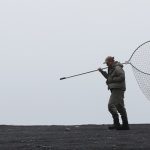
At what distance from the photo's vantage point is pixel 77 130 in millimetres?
19016

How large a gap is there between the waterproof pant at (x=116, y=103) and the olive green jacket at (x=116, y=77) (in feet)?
0.48

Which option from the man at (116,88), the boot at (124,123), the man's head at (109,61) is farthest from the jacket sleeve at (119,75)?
the boot at (124,123)

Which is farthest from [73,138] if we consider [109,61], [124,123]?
[109,61]

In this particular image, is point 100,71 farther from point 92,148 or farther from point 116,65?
point 92,148

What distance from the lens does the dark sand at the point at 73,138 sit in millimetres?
14609

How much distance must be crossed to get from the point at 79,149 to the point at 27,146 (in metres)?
1.29

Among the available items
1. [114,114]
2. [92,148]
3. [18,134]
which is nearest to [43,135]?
[18,134]

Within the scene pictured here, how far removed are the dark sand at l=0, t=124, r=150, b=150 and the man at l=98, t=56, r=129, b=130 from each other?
0.36 metres

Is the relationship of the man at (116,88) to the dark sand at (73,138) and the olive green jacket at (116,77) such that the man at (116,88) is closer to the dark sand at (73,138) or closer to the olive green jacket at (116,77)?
the olive green jacket at (116,77)

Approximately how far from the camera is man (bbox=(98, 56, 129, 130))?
18.5 meters

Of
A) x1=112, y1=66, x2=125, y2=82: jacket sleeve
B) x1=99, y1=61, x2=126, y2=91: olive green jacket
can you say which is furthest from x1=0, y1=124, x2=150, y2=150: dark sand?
x1=112, y1=66, x2=125, y2=82: jacket sleeve

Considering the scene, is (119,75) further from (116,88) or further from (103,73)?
(103,73)

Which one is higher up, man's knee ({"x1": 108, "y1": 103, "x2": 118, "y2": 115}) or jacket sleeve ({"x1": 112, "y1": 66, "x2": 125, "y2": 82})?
jacket sleeve ({"x1": 112, "y1": 66, "x2": 125, "y2": 82})

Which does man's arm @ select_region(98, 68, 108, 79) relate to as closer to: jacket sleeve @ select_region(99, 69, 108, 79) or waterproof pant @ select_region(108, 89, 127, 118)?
jacket sleeve @ select_region(99, 69, 108, 79)
